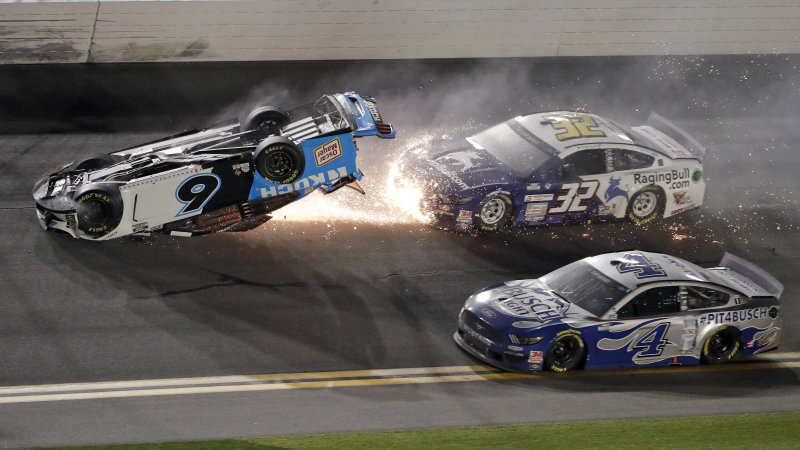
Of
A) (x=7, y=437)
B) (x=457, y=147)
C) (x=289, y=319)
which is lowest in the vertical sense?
(x=7, y=437)

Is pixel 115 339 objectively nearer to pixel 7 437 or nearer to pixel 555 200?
pixel 7 437

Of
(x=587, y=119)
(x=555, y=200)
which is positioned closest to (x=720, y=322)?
(x=555, y=200)

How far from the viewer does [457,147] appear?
49.2 ft

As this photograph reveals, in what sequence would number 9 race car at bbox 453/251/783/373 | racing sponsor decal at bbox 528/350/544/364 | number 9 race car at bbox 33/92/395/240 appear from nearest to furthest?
1. racing sponsor decal at bbox 528/350/544/364
2. number 9 race car at bbox 453/251/783/373
3. number 9 race car at bbox 33/92/395/240

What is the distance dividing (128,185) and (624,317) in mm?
6473

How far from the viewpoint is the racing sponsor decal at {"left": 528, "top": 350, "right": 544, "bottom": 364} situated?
1057cm

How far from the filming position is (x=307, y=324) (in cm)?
1158

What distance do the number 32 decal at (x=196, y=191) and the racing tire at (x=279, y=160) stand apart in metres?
0.64

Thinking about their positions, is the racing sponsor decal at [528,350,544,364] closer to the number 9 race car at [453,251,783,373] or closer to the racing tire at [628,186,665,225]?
the number 9 race car at [453,251,783,373]

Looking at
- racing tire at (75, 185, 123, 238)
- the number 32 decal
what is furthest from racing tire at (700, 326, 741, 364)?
racing tire at (75, 185, 123, 238)

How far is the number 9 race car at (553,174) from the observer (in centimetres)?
1402

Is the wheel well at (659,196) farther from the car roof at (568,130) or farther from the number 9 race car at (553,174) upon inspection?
the car roof at (568,130)

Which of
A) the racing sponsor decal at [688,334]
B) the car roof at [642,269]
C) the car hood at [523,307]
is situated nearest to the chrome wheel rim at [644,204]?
the car roof at [642,269]

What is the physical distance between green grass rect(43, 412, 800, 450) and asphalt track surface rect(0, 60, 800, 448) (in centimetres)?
30
